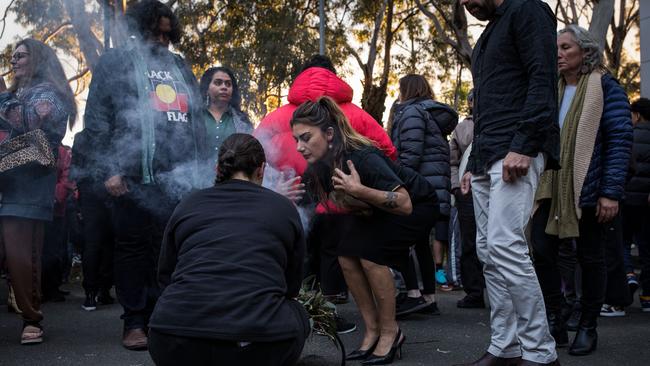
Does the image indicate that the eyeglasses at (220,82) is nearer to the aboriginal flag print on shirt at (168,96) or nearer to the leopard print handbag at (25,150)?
the aboriginal flag print on shirt at (168,96)

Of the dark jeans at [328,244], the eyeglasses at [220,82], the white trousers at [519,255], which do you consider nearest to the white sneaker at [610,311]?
the dark jeans at [328,244]

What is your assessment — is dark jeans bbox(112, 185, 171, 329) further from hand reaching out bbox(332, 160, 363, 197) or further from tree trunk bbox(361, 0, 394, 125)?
tree trunk bbox(361, 0, 394, 125)

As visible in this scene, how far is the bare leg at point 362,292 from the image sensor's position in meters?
4.56

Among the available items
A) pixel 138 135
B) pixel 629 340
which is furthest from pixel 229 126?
pixel 629 340

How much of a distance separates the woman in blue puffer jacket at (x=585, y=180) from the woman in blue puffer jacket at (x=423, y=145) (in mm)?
1525

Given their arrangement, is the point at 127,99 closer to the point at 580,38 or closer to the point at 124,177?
the point at 124,177

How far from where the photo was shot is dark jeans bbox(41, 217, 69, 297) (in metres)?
7.39

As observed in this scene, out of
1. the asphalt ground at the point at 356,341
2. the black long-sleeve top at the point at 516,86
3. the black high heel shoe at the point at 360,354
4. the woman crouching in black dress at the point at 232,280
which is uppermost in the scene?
the black long-sleeve top at the point at 516,86

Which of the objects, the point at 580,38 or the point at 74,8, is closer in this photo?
the point at 580,38

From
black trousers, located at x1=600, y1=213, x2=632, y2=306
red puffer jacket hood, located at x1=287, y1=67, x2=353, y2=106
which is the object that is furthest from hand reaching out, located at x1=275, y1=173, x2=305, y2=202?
black trousers, located at x1=600, y1=213, x2=632, y2=306

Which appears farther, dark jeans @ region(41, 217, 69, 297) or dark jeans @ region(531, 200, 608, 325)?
dark jeans @ region(41, 217, 69, 297)

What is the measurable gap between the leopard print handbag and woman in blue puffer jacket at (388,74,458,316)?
9.14 feet

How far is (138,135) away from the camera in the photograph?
15.8 feet

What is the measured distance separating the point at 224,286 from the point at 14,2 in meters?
4.32
